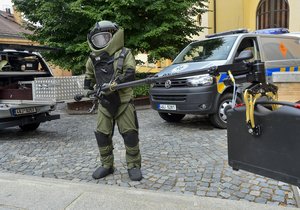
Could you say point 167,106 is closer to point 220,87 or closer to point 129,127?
point 220,87

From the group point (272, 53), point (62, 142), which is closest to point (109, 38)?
point (62, 142)

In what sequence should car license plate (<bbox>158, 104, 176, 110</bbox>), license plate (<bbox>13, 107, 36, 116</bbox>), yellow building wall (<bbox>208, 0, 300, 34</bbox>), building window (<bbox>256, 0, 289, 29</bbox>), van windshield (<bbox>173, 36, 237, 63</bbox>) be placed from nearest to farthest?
license plate (<bbox>13, 107, 36, 116</bbox>) < car license plate (<bbox>158, 104, 176, 110</bbox>) < van windshield (<bbox>173, 36, 237, 63</bbox>) < building window (<bbox>256, 0, 289, 29</bbox>) < yellow building wall (<bbox>208, 0, 300, 34</bbox>)

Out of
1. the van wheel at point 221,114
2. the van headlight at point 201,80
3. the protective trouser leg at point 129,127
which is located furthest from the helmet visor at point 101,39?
the van wheel at point 221,114

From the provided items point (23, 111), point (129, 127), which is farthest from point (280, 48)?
point (23, 111)

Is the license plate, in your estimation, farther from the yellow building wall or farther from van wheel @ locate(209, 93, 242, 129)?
the yellow building wall

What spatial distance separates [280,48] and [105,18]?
526cm

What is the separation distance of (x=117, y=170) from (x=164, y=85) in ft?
9.33

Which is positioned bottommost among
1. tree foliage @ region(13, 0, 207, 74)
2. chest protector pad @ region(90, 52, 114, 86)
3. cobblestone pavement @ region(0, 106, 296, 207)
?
cobblestone pavement @ region(0, 106, 296, 207)

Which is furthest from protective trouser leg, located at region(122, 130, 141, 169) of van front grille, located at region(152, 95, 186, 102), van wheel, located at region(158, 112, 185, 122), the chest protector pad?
van wheel, located at region(158, 112, 185, 122)

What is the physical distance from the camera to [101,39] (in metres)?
4.05

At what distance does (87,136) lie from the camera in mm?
6777

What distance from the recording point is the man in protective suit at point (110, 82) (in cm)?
400

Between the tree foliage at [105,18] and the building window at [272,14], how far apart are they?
5.44 m

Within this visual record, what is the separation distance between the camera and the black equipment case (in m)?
2.11
